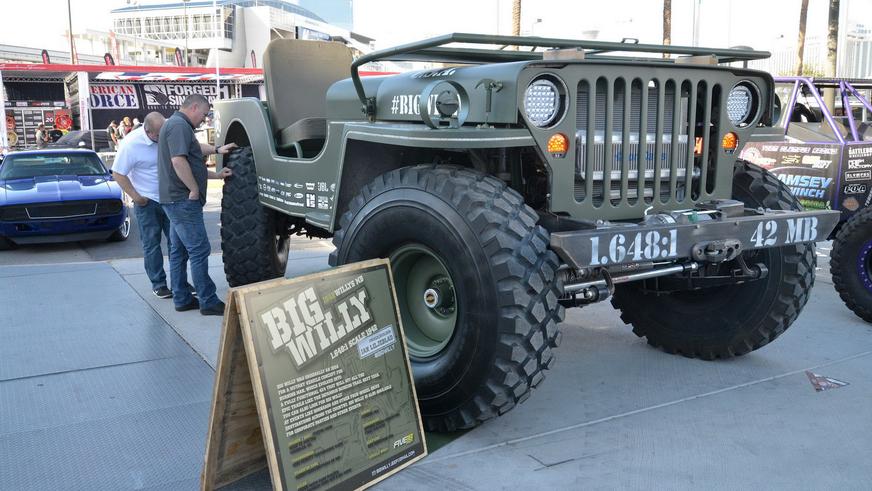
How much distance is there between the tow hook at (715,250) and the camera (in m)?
3.52

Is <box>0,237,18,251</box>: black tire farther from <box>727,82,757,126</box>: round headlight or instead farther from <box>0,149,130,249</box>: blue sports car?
<box>727,82,757,126</box>: round headlight

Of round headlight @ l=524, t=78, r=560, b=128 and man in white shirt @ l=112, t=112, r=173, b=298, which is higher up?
round headlight @ l=524, t=78, r=560, b=128

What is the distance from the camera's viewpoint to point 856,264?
5633mm

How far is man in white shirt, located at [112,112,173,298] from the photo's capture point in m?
6.31

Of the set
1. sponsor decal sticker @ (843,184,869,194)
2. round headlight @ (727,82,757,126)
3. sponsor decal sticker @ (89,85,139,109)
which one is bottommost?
sponsor decal sticker @ (843,184,869,194)

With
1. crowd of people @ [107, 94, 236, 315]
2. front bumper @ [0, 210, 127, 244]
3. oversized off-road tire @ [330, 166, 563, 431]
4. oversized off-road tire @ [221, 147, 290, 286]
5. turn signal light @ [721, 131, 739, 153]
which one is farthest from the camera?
front bumper @ [0, 210, 127, 244]

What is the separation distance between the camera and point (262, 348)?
292 centimetres

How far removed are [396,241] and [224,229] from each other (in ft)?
9.53

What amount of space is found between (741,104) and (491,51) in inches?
57.2

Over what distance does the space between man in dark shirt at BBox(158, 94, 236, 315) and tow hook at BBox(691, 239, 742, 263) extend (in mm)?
3780

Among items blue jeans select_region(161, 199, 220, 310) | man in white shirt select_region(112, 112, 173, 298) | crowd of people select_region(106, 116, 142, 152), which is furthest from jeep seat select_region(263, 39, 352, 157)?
crowd of people select_region(106, 116, 142, 152)

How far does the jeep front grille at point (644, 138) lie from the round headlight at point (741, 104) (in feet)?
0.48

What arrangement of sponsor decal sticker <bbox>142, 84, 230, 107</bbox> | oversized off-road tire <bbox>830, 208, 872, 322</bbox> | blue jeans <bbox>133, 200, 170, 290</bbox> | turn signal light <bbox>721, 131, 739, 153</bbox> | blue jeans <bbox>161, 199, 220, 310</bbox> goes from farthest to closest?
sponsor decal sticker <bbox>142, 84, 230, 107</bbox>, blue jeans <bbox>133, 200, 170, 290</bbox>, blue jeans <bbox>161, 199, 220, 310</bbox>, oversized off-road tire <bbox>830, 208, 872, 322</bbox>, turn signal light <bbox>721, 131, 739, 153</bbox>

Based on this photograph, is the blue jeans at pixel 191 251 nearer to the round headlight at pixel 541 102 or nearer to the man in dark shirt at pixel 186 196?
the man in dark shirt at pixel 186 196
